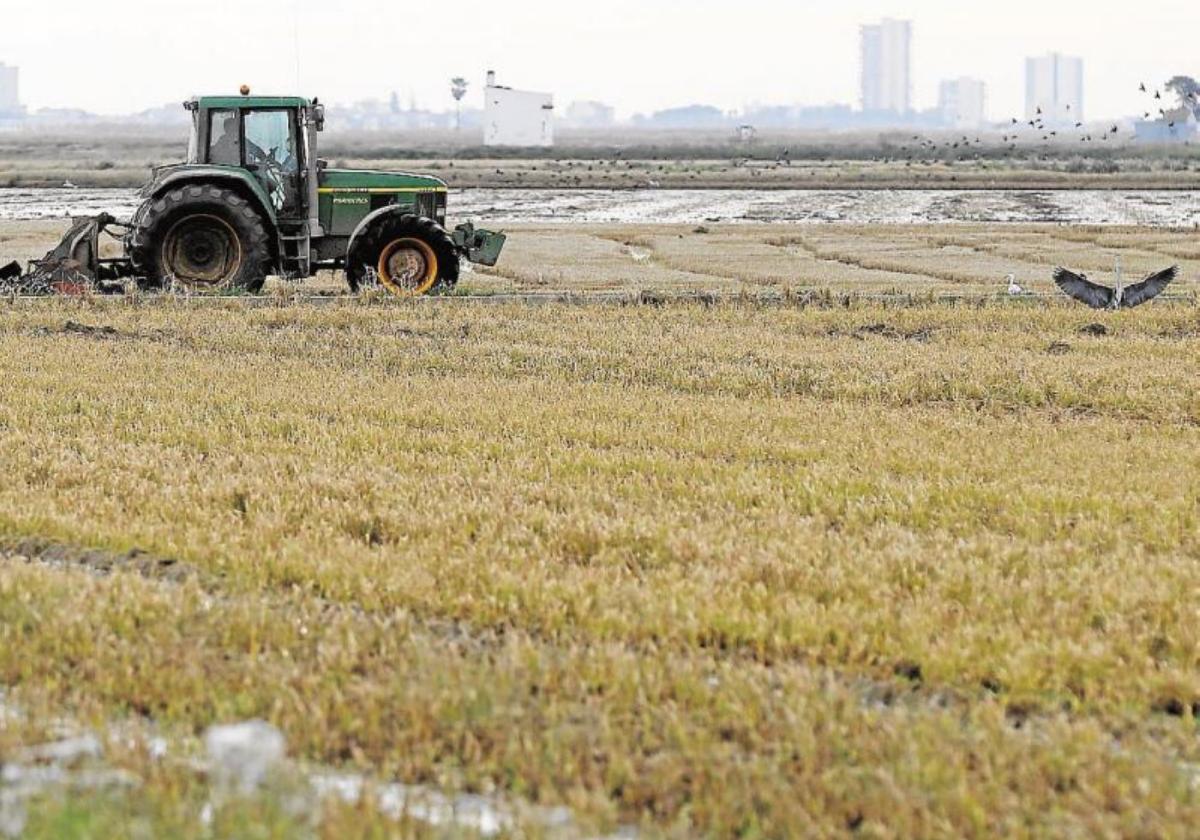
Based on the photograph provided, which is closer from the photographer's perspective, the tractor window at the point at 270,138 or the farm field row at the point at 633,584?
the farm field row at the point at 633,584

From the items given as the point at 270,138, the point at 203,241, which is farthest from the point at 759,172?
the point at 203,241

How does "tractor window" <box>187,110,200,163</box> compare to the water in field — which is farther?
the water in field

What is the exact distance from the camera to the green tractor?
63.5ft

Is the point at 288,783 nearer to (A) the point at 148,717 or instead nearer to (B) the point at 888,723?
(A) the point at 148,717

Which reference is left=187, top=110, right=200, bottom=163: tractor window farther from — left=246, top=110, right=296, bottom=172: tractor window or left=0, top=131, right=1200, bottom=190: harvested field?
left=0, top=131, right=1200, bottom=190: harvested field

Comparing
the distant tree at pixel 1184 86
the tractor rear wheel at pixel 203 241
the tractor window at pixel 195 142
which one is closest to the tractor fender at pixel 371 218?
the tractor rear wheel at pixel 203 241

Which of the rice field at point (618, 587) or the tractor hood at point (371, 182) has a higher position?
the tractor hood at point (371, 182)

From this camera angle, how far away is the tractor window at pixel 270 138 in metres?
19.6

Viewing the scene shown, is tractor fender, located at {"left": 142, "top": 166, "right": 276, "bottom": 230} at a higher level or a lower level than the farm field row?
higher

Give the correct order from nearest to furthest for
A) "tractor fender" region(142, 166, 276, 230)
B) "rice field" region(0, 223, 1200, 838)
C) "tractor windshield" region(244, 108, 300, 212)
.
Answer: "rice field" region(0, 223, 1200, 838)
"tractor fender" region(142, 166, 276, 230)
"tractor windshield" region(244, 108, 300, 212)

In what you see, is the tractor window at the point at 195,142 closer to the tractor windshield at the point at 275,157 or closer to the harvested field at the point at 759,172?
the tractor windshield at the point at 275,157

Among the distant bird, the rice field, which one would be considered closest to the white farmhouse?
the distant bird

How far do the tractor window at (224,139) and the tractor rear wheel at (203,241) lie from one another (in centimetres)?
48

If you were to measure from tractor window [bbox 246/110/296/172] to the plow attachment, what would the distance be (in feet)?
6.65
